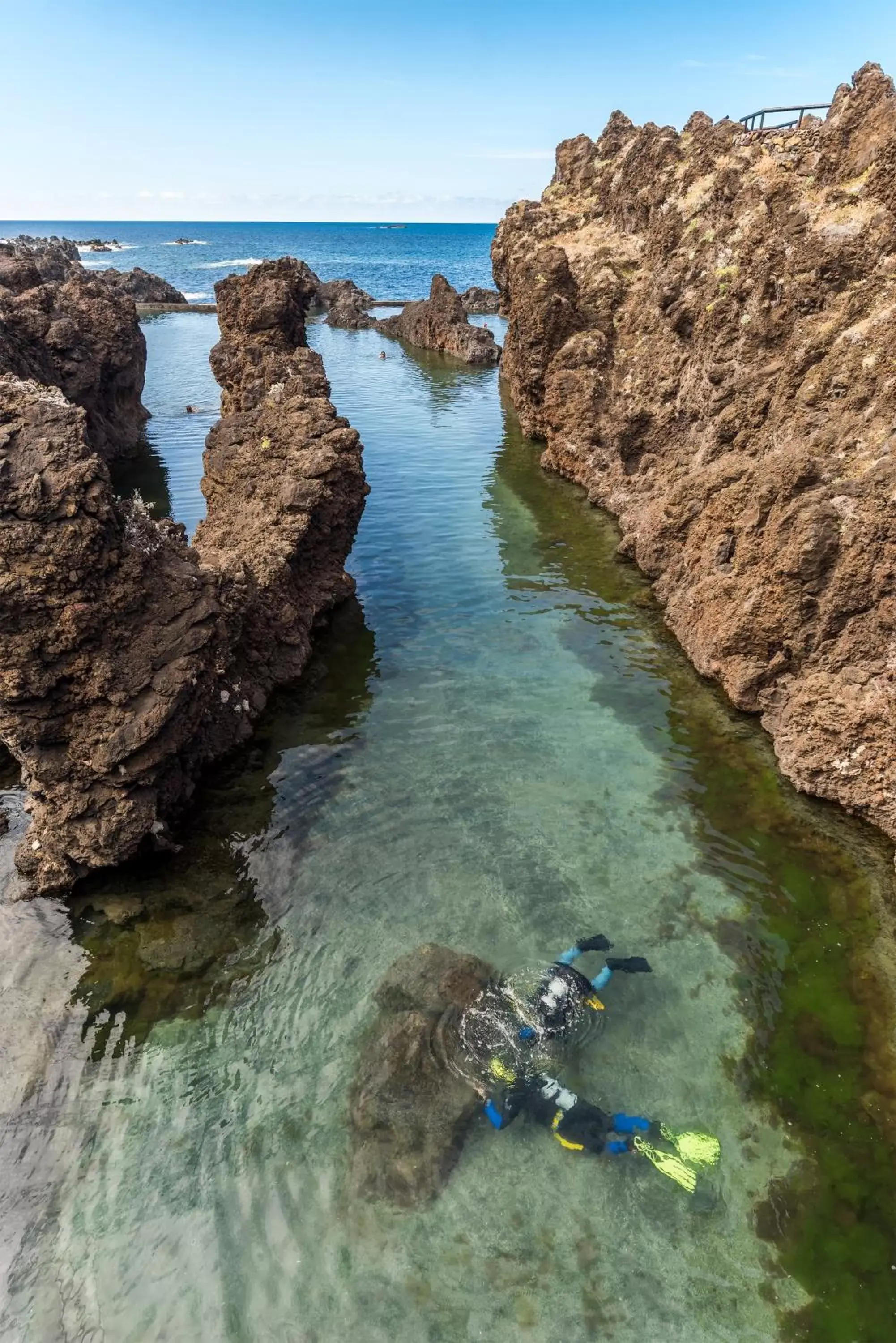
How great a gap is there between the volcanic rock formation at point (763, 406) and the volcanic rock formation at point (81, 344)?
62.1 feet

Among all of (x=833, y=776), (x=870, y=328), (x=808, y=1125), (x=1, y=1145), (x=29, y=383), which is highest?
(x=870, y=328)

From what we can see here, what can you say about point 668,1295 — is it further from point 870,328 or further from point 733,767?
point 870,328

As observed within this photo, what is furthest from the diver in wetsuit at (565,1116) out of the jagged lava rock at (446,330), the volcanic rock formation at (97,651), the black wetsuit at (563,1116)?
the jagged lava rock at (446,330)

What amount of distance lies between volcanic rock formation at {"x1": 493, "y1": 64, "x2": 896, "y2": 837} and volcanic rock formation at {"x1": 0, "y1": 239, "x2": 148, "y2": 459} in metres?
18.9

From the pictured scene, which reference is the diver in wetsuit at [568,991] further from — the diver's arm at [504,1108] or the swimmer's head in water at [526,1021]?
the diver's arm at [504,1108]

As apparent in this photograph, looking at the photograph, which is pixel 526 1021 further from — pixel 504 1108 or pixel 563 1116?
pixel 563 1116

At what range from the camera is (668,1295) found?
7.46m

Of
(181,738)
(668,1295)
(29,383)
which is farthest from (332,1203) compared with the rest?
(29,383)

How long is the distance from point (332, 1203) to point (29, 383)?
12.8m

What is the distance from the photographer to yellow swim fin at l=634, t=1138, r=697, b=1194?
325 inches

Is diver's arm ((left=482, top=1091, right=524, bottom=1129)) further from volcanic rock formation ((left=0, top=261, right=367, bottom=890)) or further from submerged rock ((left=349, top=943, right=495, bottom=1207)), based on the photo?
volcanic rock formation ((left=0, top=261, right=367, bottom=890))

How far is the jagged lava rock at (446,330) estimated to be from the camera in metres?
55.8

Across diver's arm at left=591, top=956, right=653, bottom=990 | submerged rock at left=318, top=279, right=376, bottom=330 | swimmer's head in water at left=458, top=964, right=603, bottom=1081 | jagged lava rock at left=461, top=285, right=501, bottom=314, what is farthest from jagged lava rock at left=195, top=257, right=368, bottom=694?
jagged lava rock at left=461, top=285, right=501, bottom=314

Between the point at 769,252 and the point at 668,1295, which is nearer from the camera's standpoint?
the point at 668,1295
